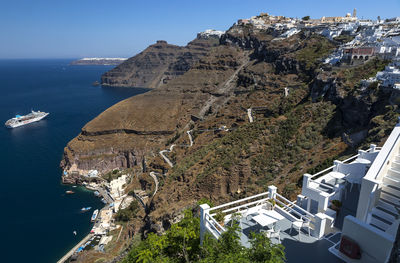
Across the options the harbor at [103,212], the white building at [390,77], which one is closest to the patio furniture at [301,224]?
the white building at [390,77]

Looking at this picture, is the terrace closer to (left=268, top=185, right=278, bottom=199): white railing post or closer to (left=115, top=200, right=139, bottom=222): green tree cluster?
(left=268, top=185, right=278, bottom=199): white railing post

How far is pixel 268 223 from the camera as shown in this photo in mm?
10086

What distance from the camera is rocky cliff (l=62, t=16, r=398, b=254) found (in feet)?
103

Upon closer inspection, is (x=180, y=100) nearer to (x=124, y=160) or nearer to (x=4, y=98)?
(x=124, y=160)

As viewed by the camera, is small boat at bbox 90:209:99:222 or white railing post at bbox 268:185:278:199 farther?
small boat at bbox 90:209:99:222

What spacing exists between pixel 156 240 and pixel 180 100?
77241mm

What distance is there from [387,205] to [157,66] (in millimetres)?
191074

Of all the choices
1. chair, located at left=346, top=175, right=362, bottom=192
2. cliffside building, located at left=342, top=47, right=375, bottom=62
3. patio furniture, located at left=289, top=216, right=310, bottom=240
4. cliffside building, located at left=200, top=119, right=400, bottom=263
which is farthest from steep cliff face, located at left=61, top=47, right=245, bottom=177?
patio furniture, located at left=289, top=216, right=310, bottom=240

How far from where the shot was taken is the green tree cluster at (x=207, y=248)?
7.80 m

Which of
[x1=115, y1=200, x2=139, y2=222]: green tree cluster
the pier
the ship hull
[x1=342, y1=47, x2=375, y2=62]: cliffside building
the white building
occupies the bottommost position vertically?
the pier

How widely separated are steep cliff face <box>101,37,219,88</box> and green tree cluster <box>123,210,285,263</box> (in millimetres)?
170291

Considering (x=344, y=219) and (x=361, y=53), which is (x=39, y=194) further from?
(x=361, y=53)

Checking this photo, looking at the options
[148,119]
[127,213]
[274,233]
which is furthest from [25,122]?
[274,233]

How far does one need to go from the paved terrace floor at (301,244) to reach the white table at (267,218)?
0.35 meters
